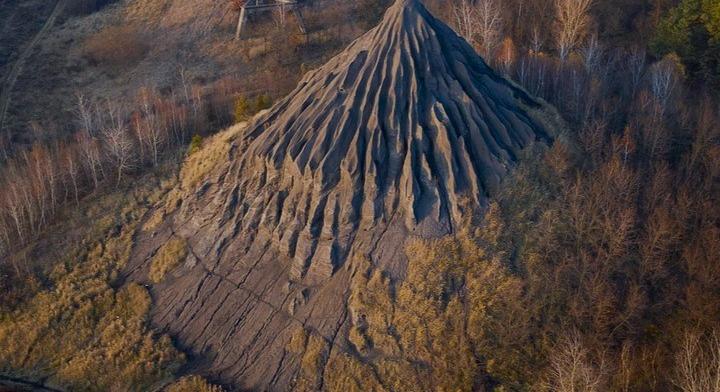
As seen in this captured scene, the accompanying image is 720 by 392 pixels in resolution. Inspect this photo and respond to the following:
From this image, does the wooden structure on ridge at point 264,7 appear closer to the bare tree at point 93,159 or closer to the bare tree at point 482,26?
the bare tree at point 482,26

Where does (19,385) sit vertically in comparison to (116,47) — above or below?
below

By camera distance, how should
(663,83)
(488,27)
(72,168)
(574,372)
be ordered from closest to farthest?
1. (574,372)
2. (72,168)
3. (663,83)
4. (488,27)

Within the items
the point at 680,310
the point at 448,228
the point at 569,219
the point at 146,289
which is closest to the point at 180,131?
the point at 146,289

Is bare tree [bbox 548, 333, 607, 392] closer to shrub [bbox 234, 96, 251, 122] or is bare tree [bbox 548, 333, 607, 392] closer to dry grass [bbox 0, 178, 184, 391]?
dry grass [bbox 0, 178, 184, 391]

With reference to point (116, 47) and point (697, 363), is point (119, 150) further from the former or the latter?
point (697, 363)

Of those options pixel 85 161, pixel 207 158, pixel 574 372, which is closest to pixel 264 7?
pixel 85 161

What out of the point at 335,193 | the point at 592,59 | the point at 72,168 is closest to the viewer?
the point at 335,193
